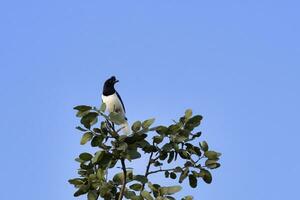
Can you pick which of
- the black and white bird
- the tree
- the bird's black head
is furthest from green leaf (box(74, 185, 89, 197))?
the bird's black head

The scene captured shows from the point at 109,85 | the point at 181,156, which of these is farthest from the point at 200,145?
the point at 109,85

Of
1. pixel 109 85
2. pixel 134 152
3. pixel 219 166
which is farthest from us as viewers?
pixel 109 85

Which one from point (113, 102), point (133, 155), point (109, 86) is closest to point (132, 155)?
point (133, 155)

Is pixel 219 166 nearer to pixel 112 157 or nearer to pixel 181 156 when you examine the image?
pixel 181 156

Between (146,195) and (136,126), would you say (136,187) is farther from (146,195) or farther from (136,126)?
(136,126)

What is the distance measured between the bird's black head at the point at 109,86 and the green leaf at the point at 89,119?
7.42 metres

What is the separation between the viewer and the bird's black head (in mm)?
12305

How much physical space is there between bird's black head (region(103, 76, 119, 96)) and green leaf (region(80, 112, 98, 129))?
7.42 m

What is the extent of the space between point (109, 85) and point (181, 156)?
24.8 feet

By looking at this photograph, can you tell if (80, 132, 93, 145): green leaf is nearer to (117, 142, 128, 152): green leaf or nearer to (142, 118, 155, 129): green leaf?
(117, 142, 128, 152): green leaf

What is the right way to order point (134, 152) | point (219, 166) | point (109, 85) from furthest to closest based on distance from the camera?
point (109, 85) < point (219, 166) < point (134, 152)

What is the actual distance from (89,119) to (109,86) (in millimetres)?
7642

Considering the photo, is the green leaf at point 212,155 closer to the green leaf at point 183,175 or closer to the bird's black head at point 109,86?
the green leaf at point 183,175

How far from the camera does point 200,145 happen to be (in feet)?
16.6
